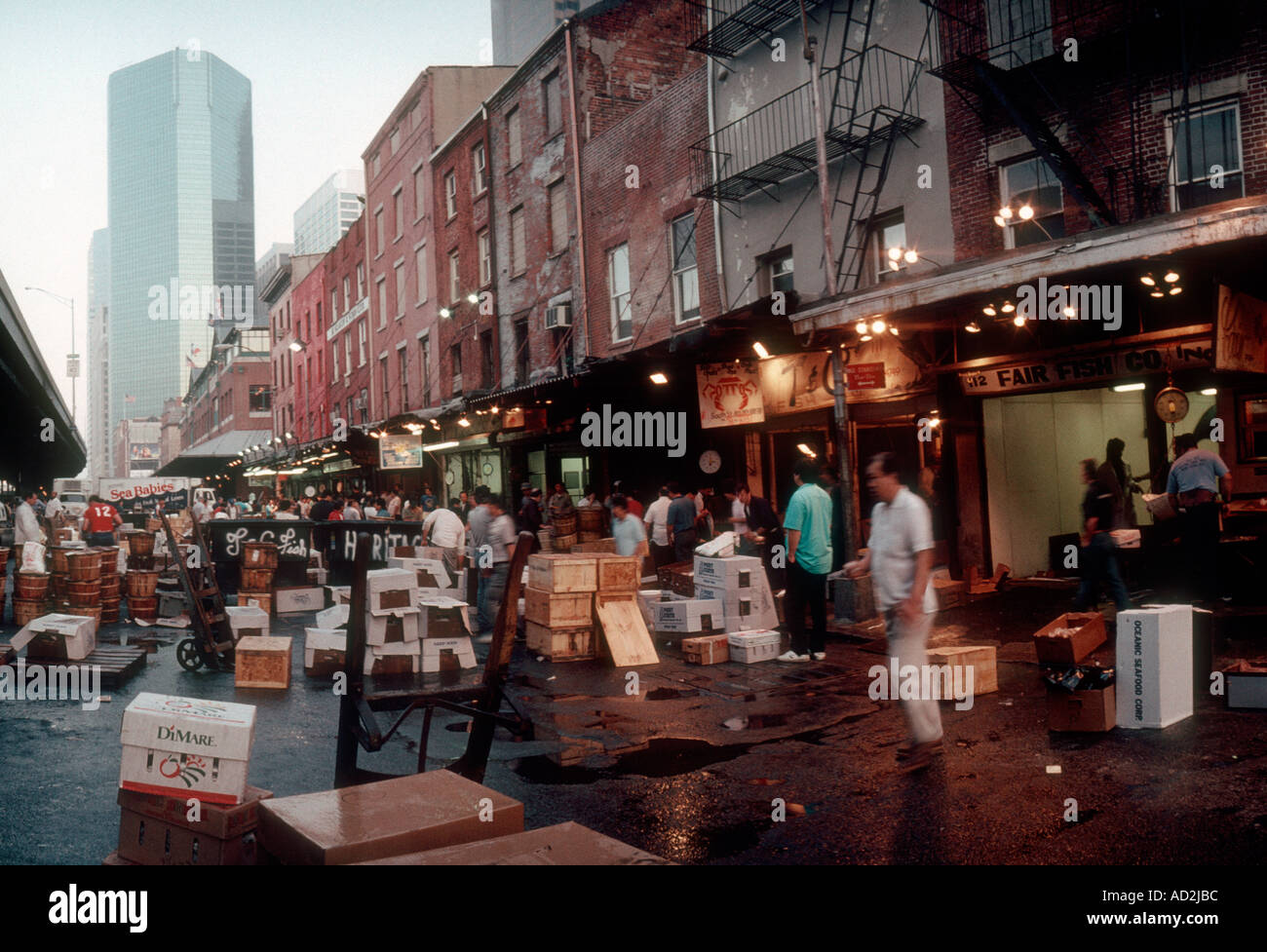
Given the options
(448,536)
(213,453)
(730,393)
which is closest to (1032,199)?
(730,393)

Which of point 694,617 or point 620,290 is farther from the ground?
point 620,290

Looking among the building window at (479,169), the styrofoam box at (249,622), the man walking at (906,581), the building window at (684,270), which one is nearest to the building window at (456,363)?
the building window at (479,169)

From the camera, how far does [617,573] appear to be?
11.0 meters

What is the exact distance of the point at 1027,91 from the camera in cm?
1299

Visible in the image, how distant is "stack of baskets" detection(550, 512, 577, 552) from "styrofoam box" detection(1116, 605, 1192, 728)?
14.4 metres

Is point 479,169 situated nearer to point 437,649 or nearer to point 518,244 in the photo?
point 518,244

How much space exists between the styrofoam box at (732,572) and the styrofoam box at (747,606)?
6 cm

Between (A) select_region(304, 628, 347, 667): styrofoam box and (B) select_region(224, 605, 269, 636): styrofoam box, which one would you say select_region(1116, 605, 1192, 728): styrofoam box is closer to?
(A) select_region(304, 628, 347, 667): styrofoam box

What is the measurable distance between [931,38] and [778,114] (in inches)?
137

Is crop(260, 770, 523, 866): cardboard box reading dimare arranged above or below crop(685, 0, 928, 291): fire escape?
below

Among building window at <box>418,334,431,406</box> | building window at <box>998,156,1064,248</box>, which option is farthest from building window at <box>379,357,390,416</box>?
building window at <box>998,156,1064,248</box>

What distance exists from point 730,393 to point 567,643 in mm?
6839

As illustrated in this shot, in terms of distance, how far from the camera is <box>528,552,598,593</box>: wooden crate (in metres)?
10.7

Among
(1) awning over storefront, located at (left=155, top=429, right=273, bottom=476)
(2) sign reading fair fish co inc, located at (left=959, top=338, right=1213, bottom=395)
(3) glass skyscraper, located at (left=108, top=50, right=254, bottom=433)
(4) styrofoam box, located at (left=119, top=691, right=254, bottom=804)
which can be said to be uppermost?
(3) glass skyscraper, located at (left=108, top=50, right=254, bottom=433)
